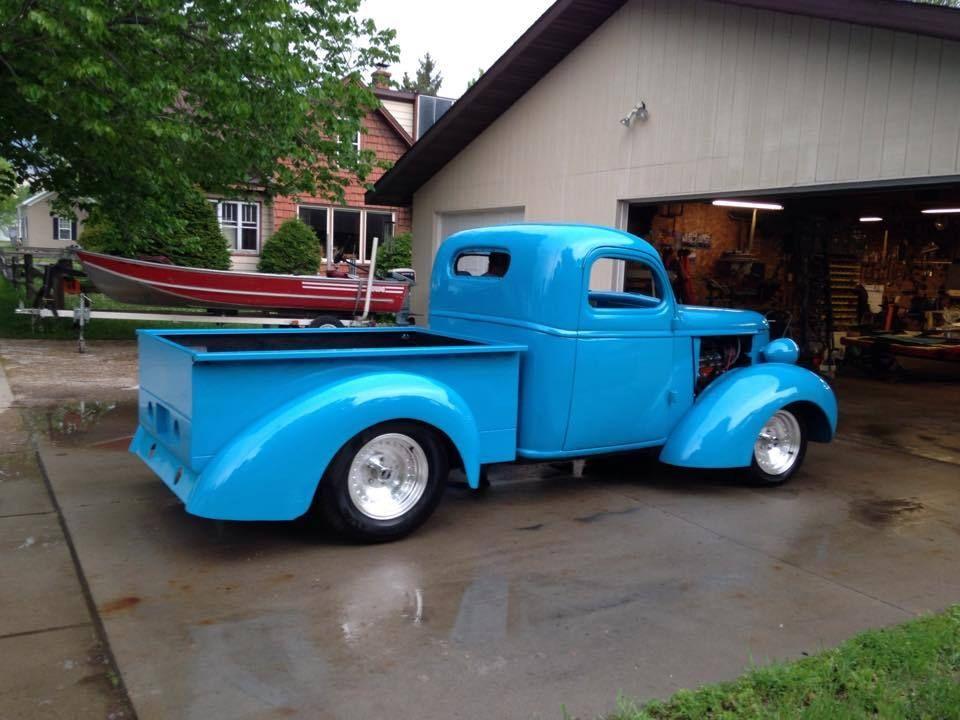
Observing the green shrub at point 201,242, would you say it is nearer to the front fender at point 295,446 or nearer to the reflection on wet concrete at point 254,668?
the front fender at point 295,446

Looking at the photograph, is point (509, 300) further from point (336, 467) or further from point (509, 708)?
point (509, 708)

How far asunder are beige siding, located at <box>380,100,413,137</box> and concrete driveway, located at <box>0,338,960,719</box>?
70.4ft

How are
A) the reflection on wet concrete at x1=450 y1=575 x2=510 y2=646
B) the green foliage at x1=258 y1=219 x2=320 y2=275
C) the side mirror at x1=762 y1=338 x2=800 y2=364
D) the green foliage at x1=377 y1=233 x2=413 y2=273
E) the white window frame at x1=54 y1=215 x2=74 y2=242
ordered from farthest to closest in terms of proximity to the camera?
the white window frame at x1=54 y1=215 x2=74 y2=242
the green foliage at x1=377 y1=233 x2=413 y2=273
the green foliage at x1=258 y1=219 x2=320 y2=275
the side mirror at x1=762 y1=338 x2=800 y2=364
the reflection on wet concrete at x1=450 y1=575 x2=510 y2=646

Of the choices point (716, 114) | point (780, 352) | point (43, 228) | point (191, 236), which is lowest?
point (780, 352)

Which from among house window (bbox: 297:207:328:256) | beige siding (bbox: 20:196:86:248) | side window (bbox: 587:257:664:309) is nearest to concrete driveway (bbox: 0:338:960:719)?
side window (bbox: 587:257:664:309)

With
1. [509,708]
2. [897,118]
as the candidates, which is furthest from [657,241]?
[509,708]

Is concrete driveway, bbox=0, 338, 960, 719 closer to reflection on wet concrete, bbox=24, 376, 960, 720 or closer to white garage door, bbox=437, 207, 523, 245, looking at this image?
reflection on wet concrete, bbox=24, 376, 960, 720

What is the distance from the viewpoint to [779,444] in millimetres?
6492

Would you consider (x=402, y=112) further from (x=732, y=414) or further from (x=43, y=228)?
(x=732, y=414)

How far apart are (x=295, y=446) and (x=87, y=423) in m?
4.44

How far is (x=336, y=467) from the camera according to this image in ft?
14.9

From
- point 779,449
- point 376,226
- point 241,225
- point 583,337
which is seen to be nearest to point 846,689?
point 583,337

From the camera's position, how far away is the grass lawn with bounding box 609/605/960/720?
3.06 m

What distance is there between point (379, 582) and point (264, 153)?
28.7 feet
